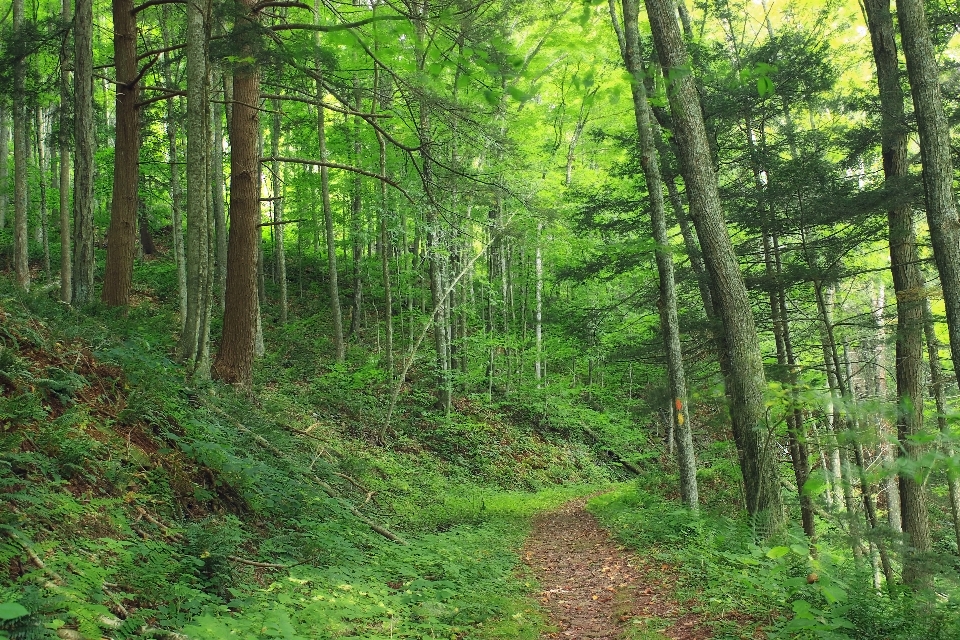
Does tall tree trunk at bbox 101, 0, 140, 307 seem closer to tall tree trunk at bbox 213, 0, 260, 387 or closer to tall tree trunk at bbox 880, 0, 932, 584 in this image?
tall tree trunk at bbox 213, 0, 260, 387

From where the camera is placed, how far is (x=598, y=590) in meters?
6.21

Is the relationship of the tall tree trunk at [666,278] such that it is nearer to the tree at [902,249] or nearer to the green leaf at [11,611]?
the tree at [902,249]

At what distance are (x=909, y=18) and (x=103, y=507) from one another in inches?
338

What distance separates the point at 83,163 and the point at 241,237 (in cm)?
223

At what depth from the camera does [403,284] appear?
1792cm

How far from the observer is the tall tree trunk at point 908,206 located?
6.10 metres

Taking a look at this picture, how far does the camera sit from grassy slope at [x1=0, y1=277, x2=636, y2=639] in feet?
9.99

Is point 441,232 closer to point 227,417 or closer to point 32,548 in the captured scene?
point 227,417

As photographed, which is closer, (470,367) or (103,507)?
(103,507)

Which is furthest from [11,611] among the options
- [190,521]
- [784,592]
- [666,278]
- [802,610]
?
[666,278]

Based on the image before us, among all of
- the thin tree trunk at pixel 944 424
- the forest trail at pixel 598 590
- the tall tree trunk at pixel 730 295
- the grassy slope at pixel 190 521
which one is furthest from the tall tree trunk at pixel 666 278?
the thin tree trunk at pixel 944 424

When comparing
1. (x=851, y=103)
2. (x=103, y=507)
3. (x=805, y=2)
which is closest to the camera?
(x=103, y=507)

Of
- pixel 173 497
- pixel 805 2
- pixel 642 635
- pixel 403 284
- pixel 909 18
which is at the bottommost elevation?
pixel 642 635

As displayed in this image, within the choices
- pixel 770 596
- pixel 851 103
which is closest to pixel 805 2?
pixel 851 103
